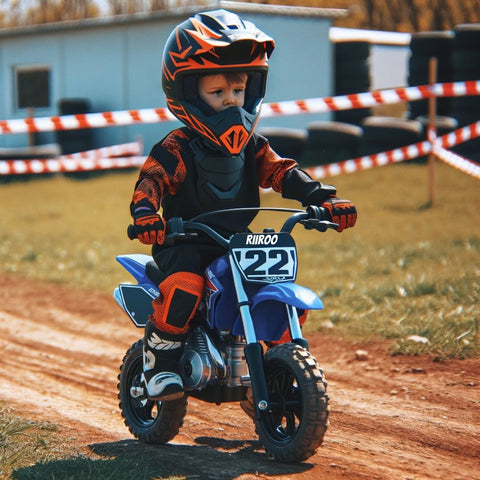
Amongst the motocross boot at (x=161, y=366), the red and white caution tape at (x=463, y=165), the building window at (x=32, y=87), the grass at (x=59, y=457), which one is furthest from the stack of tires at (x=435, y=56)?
the grass at (x=59, y=457)

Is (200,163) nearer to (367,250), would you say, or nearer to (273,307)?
(273,307)

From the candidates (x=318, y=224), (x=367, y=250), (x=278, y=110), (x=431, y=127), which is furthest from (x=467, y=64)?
(x=318, y=224)

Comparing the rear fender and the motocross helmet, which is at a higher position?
the motocross helmet

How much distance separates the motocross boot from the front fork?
482 mm

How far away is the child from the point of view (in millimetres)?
3939

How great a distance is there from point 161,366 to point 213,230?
0.71m

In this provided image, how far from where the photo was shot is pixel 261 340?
3877 mm

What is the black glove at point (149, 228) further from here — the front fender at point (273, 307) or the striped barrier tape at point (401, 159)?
the striped barrier tape at point (401, 159)

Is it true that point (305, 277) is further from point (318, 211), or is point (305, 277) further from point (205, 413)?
point (318, 211)

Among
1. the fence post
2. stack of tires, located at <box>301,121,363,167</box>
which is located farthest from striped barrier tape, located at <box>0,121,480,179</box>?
stack of tires, located at <box>301,121,363,167</box>

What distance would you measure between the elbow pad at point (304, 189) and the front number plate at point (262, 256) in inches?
17.9

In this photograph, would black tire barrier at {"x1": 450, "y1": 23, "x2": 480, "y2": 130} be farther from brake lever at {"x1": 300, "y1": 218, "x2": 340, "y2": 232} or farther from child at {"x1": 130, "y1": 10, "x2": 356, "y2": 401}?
brake lever at {"x1": 300, "y1": 218, "x2": 340, "y2": 232}

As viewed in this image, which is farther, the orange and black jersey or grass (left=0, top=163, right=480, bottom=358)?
grass (left=0, top=163, right=480, bottom=358)

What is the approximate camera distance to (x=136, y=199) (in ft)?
12.7
